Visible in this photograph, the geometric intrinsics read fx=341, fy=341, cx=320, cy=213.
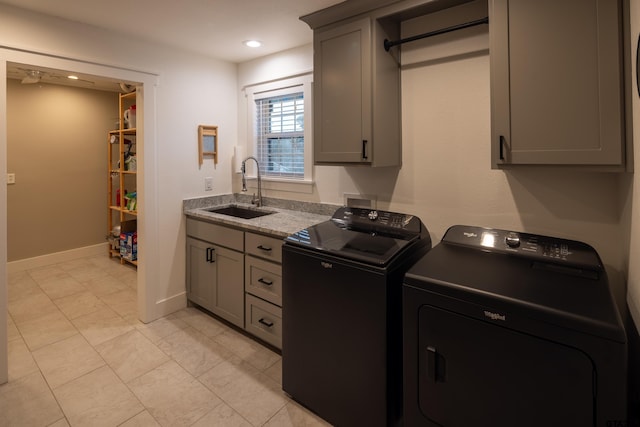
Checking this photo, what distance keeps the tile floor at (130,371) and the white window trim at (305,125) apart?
1.33m

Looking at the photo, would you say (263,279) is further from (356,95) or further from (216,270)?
(356,95)

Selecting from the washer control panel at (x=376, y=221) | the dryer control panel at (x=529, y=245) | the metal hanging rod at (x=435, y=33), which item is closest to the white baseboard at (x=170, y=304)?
the washer control panel at (x=376, y=221)

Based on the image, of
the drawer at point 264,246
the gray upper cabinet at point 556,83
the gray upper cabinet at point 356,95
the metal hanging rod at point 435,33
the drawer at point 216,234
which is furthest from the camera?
the drawer at point 216,234

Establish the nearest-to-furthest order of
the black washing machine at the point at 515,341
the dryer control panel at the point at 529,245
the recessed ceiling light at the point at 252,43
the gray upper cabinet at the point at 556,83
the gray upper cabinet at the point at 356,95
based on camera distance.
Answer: the black washing machine at the point at 515,341
the gray upper cabinet at the point at 556,83
the dryer control panel at the point at 529,245
the gray upper cabinet at the point at 356,95
the recessed ceiling light at the point at 252,43

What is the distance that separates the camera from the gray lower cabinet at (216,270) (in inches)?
105

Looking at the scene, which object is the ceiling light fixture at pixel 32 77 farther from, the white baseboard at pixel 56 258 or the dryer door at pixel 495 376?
the dryer door at pixel 495 376

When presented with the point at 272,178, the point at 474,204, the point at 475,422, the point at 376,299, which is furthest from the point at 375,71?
the point at 475,422

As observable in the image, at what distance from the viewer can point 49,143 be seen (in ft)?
14.2

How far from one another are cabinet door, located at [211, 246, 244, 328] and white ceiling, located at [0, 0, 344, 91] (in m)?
1.67

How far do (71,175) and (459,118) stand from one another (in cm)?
488

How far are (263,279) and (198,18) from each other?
1.86 m

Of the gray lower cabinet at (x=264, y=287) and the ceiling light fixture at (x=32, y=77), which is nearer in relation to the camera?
the gray lower cabinet at (x=264, y=287)

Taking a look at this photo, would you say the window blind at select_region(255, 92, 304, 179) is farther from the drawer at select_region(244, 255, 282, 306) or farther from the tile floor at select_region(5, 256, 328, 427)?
the tile floor at select_region(5, 256, 328, 427)

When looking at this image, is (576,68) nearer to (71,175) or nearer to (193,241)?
(193,241)
